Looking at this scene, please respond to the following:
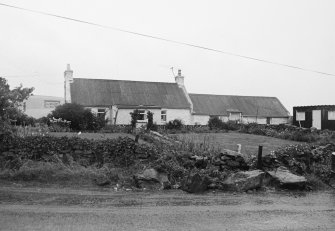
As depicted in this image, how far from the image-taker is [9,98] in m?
12.6

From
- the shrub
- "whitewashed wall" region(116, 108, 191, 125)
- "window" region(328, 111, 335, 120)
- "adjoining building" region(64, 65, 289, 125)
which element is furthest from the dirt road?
"window" region(328, 111, 335, 120)

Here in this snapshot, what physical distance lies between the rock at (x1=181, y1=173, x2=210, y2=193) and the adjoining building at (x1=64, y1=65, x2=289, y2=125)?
3004cm

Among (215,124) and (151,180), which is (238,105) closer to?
(215,124)

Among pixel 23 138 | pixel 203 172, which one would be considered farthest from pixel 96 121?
pixel 203 172

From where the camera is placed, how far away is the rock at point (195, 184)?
11328 millimetres

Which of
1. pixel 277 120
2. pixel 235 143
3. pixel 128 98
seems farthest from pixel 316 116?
pixel 235 143

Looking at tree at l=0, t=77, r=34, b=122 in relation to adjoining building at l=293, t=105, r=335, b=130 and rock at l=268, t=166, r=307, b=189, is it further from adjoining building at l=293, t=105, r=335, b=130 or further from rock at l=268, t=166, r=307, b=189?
adjoining building at l=293, t=105, r=335, b=130

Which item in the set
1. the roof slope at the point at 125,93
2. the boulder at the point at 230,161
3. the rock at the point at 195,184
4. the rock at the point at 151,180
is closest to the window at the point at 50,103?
the roof slope at the point at 125,93

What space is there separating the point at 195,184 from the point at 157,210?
9.70ft

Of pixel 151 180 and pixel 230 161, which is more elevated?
pixel 230 161

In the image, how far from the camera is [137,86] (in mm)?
50625

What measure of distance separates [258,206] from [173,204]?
205cm

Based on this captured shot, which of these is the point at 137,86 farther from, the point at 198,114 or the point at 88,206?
the point at 88,206

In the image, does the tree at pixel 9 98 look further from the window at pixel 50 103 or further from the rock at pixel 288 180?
the window at pixel 50 103
